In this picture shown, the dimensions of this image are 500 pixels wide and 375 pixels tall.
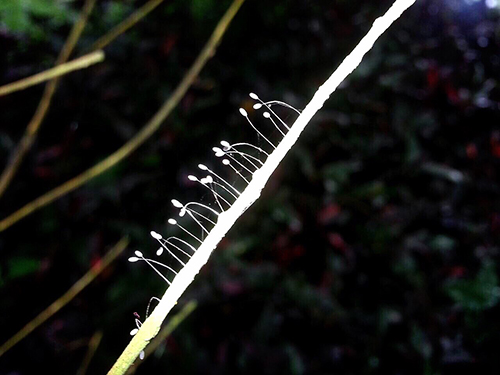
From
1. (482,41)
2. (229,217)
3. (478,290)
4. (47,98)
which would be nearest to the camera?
(229,217)

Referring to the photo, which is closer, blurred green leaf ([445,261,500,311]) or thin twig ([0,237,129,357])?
thin twig ([0,237,129,357])

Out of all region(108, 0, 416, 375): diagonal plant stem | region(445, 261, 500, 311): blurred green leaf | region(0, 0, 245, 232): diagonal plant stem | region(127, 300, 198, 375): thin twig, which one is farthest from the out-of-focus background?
region(108, 0, 416, 375): diagonal plant stem

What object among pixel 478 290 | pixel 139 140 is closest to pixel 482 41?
pixel 478 290

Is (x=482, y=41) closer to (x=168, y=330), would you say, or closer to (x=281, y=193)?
(x=281, y=193)

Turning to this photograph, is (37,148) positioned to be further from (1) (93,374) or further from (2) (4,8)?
(1) (93,374)

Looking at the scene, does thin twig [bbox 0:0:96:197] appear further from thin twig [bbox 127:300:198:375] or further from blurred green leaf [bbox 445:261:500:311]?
blurred green leaf [bbox 445:261:500:311]

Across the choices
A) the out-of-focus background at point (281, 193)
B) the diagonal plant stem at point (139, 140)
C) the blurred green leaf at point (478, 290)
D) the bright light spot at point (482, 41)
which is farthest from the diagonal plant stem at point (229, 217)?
the bright light spot at point (482, 41)
